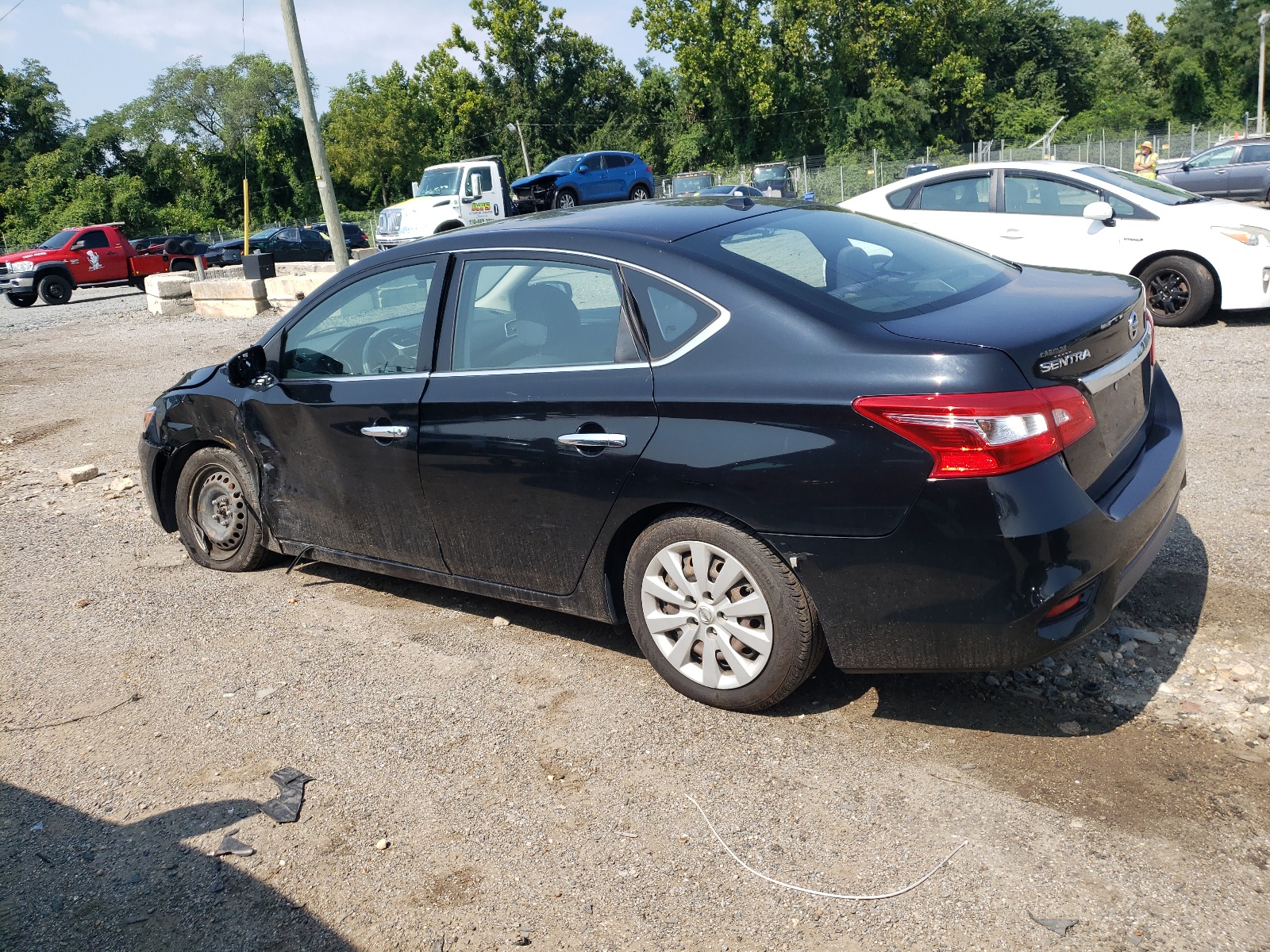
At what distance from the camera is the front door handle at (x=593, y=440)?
351 cm

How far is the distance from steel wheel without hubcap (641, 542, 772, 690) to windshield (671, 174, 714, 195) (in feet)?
110

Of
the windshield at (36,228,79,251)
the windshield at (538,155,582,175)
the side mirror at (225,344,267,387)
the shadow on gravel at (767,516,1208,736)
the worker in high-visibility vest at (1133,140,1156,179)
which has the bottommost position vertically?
the shadow on gravel at (767,516,1208,736)

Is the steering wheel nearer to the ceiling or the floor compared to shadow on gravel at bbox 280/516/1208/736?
nearer to the ceiling

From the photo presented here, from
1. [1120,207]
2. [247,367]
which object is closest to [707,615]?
[247,367]

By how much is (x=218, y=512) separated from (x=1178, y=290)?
8440 mm

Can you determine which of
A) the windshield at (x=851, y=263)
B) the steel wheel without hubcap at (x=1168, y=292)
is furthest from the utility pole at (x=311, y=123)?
the windshield at (x=851, y=263)

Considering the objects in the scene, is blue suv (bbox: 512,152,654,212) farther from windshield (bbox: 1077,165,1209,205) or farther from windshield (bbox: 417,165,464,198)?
windshield (bbox: 1077,165,1209,205)

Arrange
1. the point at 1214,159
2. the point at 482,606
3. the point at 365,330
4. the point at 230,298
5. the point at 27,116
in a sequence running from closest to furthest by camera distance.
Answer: the point at 365,330, the point at 482,606, the point at 230,298, the point at 1214,159, the point at 27,116

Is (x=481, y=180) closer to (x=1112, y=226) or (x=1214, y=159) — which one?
(x=1214, y=159)

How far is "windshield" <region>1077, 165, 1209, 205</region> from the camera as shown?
31.3 feet

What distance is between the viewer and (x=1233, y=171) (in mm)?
24953

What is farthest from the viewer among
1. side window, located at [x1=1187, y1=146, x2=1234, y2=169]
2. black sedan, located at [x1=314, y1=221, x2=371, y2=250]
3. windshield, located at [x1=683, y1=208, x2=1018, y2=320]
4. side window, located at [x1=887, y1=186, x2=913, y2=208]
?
black sedan, located at [x1=314, y1=221, x2=371, y2=250]

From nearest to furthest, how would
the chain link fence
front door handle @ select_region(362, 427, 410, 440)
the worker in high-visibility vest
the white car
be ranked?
front door handle @ select_region(362, 427, 410, 440) < the white car < the worker in high-visibility vest < the chain link fence

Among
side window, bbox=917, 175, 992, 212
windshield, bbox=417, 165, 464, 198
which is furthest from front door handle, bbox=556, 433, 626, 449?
windshield, bbox=417, 165, 464, 198
